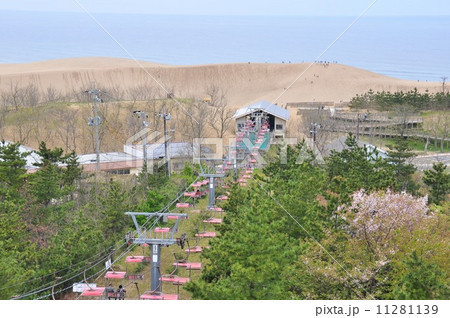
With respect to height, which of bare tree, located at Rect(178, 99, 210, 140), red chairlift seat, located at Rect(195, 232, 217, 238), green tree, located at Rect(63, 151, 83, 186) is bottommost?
red chairlift seat, located at Rect(195, 232, 217, 238)

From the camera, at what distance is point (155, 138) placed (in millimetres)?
51594

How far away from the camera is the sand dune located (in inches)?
3477

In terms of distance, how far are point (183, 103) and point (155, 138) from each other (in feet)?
39.4

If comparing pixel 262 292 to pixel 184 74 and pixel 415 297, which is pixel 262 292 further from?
pixel 184 74

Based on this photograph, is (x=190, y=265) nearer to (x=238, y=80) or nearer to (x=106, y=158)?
(x=106, y=158)

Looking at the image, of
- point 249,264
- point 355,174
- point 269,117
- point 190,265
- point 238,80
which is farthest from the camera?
point 238,80

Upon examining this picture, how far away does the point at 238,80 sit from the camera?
325ft

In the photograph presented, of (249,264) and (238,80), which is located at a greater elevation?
(238,80)

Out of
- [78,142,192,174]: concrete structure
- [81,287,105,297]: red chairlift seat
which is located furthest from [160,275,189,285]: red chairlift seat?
[78,142,192,174]: concrete structure

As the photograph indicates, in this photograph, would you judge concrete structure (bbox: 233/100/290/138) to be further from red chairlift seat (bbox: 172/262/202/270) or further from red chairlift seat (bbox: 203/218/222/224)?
red chairlift seat (bbox: 172/262/202/270)

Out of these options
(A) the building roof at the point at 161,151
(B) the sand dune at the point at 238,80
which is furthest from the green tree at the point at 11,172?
(B) the sand dune at the point at 238,80

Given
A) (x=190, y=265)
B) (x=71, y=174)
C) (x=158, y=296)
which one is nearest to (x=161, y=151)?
(x=71, y=174)

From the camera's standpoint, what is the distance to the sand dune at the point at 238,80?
290 ft
